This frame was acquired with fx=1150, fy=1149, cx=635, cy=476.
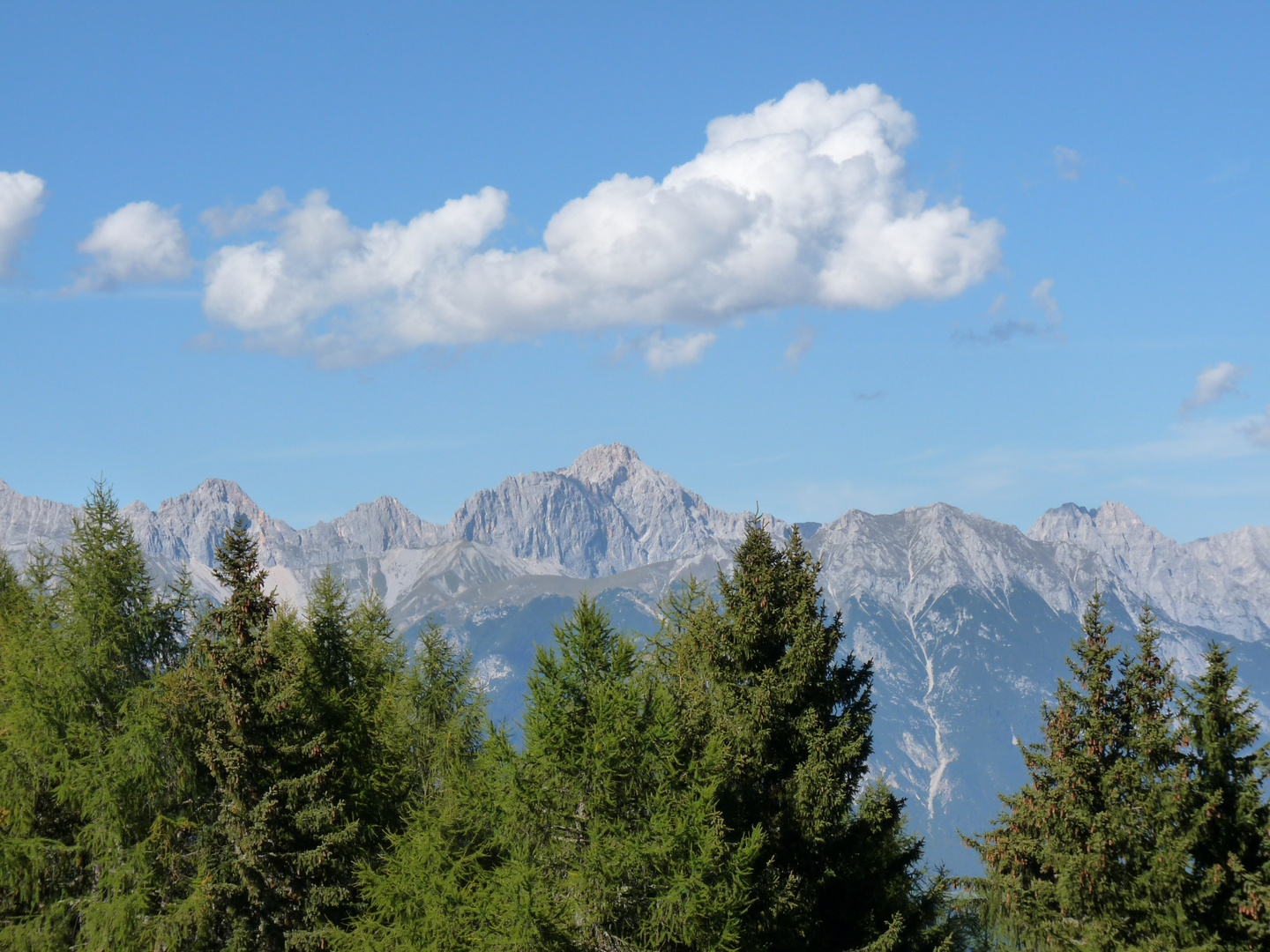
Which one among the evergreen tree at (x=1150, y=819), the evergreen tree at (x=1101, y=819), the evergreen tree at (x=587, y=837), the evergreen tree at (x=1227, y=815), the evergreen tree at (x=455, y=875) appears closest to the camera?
the evergreen tree at (x=587, y=837)

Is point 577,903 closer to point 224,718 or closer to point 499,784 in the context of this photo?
point 499,784

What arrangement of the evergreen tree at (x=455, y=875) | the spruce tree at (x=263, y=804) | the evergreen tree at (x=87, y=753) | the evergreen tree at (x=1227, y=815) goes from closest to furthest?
the evergreen tree at (x=455, y=875), the evergreen tree at (x=1227, y=815), the spruce tree at (x=263, y=804), the evergreen tree at (x=87, y=753)

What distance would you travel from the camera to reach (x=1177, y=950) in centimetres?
2547

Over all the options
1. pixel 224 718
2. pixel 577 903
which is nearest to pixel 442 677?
pixel 224 718

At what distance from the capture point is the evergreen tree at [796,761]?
2812cm

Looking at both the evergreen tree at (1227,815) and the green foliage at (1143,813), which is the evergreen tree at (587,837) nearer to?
the green foliage at (1143,813)

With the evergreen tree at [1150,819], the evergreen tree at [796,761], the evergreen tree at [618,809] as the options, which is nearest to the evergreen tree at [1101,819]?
the evergreen tree at [1150,819]

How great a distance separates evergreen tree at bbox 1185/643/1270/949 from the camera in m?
26.2

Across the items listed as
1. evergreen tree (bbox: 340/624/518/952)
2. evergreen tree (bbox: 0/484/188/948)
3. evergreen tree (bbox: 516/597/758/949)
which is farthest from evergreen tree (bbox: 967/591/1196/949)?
evergreen tree (bbox: 0/484/188/948)

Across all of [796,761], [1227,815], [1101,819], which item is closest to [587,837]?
[796,761]

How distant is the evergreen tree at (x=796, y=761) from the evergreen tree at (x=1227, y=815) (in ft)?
23.6

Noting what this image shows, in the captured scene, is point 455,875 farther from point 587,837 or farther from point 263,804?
point 263,804

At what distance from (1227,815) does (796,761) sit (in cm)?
1028

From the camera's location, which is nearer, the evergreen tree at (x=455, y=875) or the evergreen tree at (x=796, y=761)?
the evergreen tree at (x=455, y=875)
